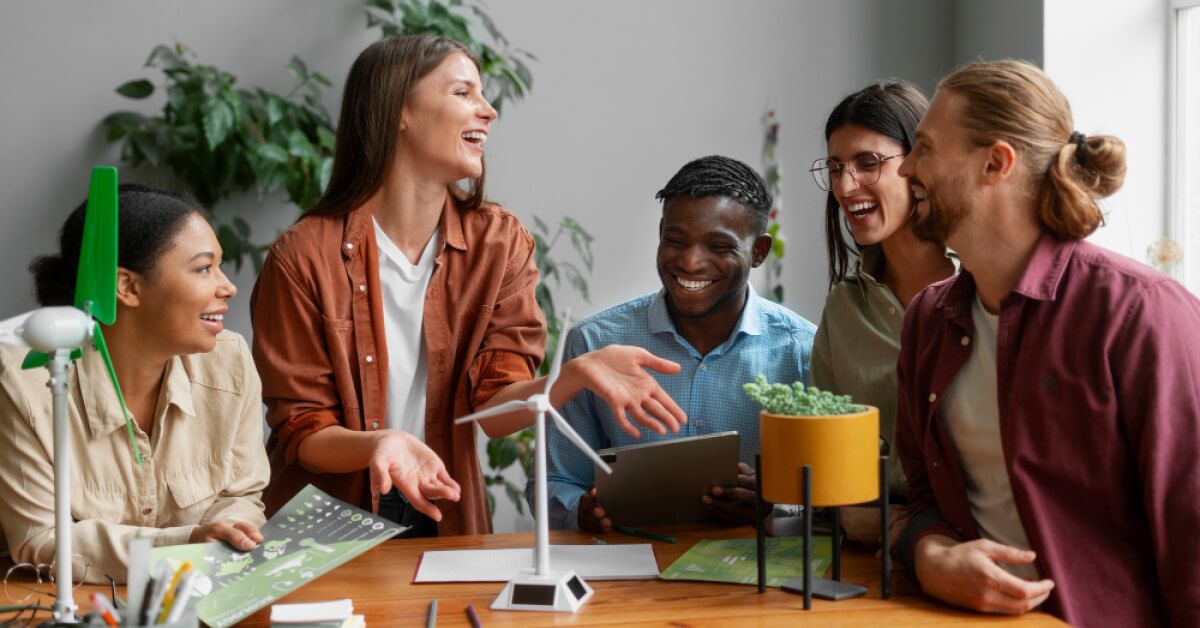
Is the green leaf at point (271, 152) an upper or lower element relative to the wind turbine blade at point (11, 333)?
upper

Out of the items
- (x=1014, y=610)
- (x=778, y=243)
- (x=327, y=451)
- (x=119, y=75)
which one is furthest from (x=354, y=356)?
(x=778, y=243)

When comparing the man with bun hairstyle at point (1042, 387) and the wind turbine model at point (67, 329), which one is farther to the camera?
the man with bun hairstyle at point (1042, 387)

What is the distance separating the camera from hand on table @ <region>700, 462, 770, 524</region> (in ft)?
6.80

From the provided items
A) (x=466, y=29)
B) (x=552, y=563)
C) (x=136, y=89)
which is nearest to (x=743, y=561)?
(x=552, y=563)

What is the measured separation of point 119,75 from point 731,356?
96.6 inches

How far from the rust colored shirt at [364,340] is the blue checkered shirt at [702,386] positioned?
19 centimetres

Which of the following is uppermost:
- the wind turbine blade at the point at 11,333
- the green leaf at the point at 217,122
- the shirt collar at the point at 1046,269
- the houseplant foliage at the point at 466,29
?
the houseplant foliage at the point at 466,29

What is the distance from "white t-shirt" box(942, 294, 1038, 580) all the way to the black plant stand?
0.57 ft

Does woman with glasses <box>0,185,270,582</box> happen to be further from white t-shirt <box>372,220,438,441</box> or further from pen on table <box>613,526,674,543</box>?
pen on table <box>613,526,674,543</box>

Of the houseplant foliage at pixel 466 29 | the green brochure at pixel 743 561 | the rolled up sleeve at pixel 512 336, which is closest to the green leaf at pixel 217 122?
the houseplant foliage at pixel 466 29

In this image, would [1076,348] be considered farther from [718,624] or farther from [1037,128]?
[718,624]

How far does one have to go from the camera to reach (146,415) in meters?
2.05

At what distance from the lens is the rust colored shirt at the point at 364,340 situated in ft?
7.82

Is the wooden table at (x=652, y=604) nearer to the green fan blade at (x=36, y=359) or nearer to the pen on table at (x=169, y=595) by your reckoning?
the pen on table at (x=169, y=595)
